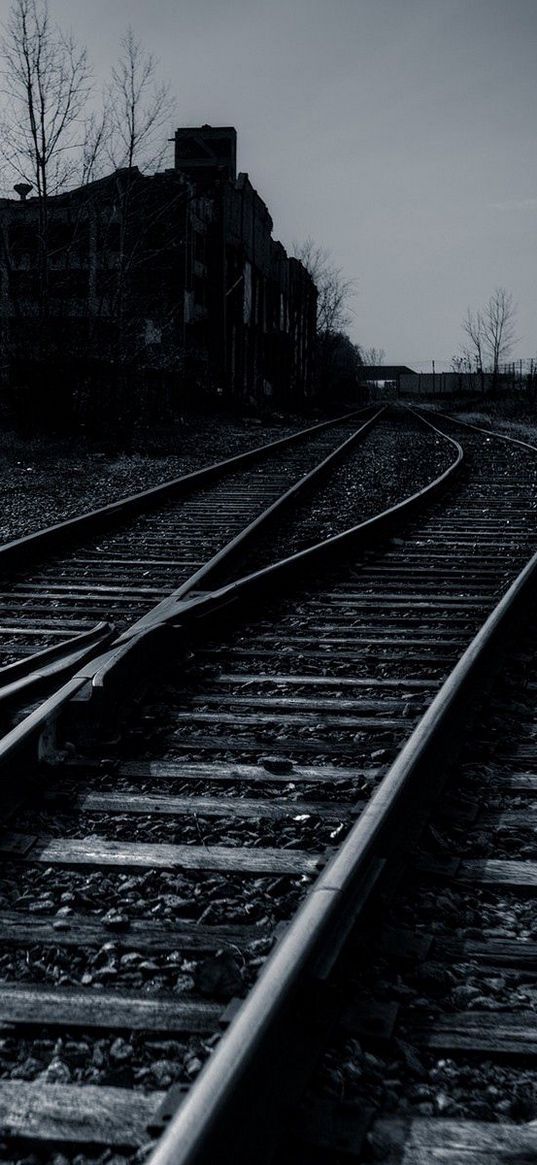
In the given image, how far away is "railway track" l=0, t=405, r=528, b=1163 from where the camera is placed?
7.02ft

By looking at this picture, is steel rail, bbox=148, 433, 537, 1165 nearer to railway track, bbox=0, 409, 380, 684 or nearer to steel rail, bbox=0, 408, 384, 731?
steel rail, bbox=0, 408, 384, 731

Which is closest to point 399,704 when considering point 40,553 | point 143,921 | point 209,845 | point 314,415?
point 209,845

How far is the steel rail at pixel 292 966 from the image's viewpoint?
5.96 feet

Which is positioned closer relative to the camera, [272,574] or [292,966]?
[292,966]

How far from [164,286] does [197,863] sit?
Result: 39915 millimetres

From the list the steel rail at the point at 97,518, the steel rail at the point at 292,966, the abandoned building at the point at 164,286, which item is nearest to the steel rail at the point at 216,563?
the steel rail at the point at 97,518

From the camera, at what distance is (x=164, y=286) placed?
4128 centimetres

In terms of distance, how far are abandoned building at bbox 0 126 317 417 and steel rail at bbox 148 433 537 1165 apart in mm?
16610

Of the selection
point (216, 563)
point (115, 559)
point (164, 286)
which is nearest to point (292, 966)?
point (216, 563)

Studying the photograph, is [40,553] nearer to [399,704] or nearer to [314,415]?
[399,704]

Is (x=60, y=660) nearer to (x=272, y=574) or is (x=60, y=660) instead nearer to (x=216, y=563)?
(x=272, y=574)

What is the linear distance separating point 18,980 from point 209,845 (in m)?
0.87

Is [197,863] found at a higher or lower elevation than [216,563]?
lower

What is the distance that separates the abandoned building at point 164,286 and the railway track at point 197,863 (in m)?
14.6
